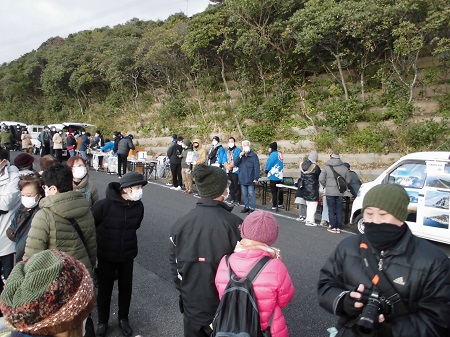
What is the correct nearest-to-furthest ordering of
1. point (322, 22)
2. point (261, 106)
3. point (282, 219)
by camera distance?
point (282, 219)
point (322, 22)
point (261, 106)

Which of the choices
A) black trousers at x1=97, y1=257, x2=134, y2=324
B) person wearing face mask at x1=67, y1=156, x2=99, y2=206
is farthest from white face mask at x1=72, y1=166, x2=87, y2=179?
black trousers at x1=97, y1=257, x2=134, y2=324

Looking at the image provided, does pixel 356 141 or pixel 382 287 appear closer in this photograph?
pixel 382 287

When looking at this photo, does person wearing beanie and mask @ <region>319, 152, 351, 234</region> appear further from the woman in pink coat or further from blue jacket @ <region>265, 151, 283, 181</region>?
the woman in pink coat

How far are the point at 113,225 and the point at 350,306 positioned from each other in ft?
8.19

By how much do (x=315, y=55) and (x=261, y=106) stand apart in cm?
336

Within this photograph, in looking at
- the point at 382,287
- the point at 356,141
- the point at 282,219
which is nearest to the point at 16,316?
the point at 382,287

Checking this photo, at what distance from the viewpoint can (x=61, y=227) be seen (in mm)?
3090

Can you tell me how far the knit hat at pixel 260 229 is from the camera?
2.46 meters

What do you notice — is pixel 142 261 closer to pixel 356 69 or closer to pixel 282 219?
pixel 282 219

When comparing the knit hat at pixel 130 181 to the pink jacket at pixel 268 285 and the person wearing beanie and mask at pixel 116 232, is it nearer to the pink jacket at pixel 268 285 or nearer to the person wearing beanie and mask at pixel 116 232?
the person wearing beanie and mask at pixel 116 232

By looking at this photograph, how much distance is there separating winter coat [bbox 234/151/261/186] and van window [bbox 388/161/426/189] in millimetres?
3352

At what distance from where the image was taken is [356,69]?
50.1 feet

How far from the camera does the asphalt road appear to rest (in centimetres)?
410

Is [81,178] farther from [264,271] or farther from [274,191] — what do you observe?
[274,191]
